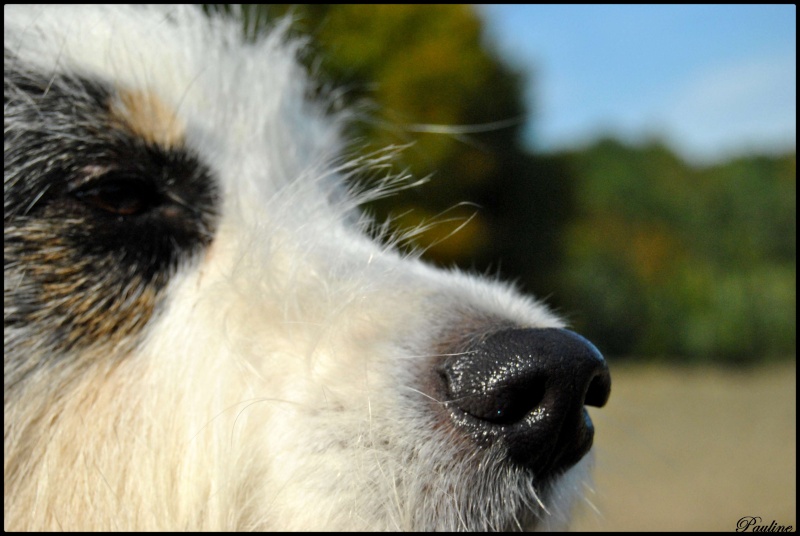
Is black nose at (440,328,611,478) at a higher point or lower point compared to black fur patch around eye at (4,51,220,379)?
higher

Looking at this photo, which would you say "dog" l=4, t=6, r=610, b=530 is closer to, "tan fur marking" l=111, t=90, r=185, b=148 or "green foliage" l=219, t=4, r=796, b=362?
"tan fur marking" l=111, t=90, r=185, b=148

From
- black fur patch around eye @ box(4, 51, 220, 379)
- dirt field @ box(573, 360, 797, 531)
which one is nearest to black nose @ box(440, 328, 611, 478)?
black fur patch around eye @ box(4, 51, 220, 379)

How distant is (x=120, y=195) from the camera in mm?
2318

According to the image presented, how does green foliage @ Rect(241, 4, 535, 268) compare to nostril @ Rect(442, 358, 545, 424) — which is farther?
green foliage @ Rect(241, 4, 535, 268)

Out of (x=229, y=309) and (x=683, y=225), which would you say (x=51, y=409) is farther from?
(x=683, y=225)

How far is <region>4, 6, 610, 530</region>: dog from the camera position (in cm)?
186

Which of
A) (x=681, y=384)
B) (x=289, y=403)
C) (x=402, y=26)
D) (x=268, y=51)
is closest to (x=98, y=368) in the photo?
(x=289, y=403)

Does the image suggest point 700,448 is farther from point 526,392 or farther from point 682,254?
point 526,392

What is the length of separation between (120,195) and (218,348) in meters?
0.65

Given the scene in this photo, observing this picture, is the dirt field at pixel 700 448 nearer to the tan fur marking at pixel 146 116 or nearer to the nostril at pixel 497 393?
the nostril at pixel 497 393

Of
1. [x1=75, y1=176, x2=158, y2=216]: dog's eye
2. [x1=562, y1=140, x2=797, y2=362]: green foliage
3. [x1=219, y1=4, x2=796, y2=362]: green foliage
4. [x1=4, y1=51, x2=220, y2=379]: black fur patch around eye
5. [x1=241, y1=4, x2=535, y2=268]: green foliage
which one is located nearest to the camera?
[x1=4, y1=51, x2=220, y2=379]: black fur patch around eye

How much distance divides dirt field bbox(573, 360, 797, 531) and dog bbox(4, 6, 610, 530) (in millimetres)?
3452

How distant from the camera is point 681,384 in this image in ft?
49.6

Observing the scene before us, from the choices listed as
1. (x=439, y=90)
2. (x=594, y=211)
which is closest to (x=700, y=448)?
(x=439, y=90)
